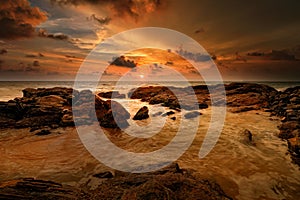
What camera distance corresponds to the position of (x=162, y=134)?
11.1 meters

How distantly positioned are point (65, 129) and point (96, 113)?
2.64 meters

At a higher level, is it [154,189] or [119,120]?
[119,120]

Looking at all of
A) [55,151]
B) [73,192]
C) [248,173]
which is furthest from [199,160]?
[55,151]

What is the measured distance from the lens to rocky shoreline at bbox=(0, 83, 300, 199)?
13.6 feet

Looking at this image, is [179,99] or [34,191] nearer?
[34,191]

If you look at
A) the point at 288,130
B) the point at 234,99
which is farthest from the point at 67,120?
the point at 234,99

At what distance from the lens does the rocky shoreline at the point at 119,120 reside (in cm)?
Result: 415

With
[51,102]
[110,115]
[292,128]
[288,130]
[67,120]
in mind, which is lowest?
[288,130]

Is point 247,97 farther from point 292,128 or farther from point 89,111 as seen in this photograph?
point 89,111

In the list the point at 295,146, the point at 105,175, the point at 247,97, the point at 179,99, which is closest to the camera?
the point at 105,175

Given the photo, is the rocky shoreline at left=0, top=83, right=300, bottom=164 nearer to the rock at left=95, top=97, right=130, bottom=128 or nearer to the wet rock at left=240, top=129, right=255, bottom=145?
the rock at left=95, top=97, right=130, bottom=128

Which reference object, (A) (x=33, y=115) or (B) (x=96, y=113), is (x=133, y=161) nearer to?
(B) (x=96, y=113)

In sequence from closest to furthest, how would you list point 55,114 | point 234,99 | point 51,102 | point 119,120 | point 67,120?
point 67,120, point 119,120, point 55,114, point 51,102, point 234,99

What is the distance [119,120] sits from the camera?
1292cm
